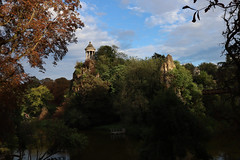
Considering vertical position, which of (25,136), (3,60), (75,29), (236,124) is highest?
(75,29)

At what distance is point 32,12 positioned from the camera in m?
7.98

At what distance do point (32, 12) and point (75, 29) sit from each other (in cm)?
170

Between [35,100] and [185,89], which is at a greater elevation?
[35,100]

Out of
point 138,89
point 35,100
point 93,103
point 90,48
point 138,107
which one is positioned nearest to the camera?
point 138,107

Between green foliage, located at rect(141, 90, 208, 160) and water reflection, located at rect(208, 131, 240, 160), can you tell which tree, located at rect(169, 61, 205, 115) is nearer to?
water reflection, located at rect(208, 131, 240, 160)

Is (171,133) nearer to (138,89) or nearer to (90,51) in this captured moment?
(138,89)

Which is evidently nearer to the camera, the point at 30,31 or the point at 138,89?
the point at 30,31

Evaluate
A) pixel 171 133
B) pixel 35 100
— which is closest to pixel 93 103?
pixel 35 100

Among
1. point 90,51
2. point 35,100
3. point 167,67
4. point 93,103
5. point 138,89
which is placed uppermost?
point 90,51

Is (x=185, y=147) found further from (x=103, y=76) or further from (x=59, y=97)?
(x=59, y=97)

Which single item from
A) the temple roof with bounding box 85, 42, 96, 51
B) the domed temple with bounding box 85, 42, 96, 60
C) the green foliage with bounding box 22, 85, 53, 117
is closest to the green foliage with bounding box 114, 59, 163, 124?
the green foliage with bounding box 22, 85, 53, 117

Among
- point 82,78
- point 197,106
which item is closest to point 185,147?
point 197,106

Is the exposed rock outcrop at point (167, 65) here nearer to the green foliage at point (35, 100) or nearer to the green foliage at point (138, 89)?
the green foliage at point (138, 89)

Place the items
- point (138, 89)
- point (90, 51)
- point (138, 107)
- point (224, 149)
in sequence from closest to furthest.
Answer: point (224, 149) → point (138, 107) → point (138, 89) → point (90, 51)
